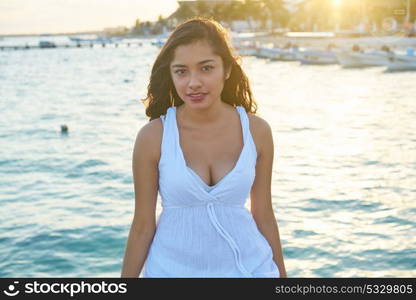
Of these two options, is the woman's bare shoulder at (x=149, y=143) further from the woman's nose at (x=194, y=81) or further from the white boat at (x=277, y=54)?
the white boat at (x=277, y=54)

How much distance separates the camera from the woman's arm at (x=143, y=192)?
2.62 meters

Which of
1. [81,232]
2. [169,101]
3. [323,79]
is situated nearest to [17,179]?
[81,232]

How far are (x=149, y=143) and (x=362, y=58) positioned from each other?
39.7 m

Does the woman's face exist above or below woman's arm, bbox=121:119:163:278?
above

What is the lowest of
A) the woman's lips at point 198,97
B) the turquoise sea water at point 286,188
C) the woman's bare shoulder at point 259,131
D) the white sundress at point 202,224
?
the turquoise sea water at point 286,188

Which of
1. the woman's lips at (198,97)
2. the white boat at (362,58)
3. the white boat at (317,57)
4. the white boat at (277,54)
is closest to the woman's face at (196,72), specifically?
the woman's lips at (198,97)

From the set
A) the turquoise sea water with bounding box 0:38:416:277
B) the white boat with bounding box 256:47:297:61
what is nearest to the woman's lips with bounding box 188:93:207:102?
the turquoise sea water with bounding box 0:38:416:277

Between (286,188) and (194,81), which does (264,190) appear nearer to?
(194,81)

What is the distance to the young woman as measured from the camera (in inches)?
101

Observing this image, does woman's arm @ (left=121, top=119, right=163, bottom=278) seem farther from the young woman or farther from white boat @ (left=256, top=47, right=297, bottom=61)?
white boat @ (left=256, top=47, right=297, bottom=61)

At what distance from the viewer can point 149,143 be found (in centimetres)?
262

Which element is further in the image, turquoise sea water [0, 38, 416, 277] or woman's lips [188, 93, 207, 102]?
turquoise sea water [0, 38, 416, 277]

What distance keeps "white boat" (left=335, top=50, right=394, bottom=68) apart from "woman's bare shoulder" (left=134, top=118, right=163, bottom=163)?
3695 centimetres

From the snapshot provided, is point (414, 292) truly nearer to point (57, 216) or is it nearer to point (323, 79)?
point (57, 216)
